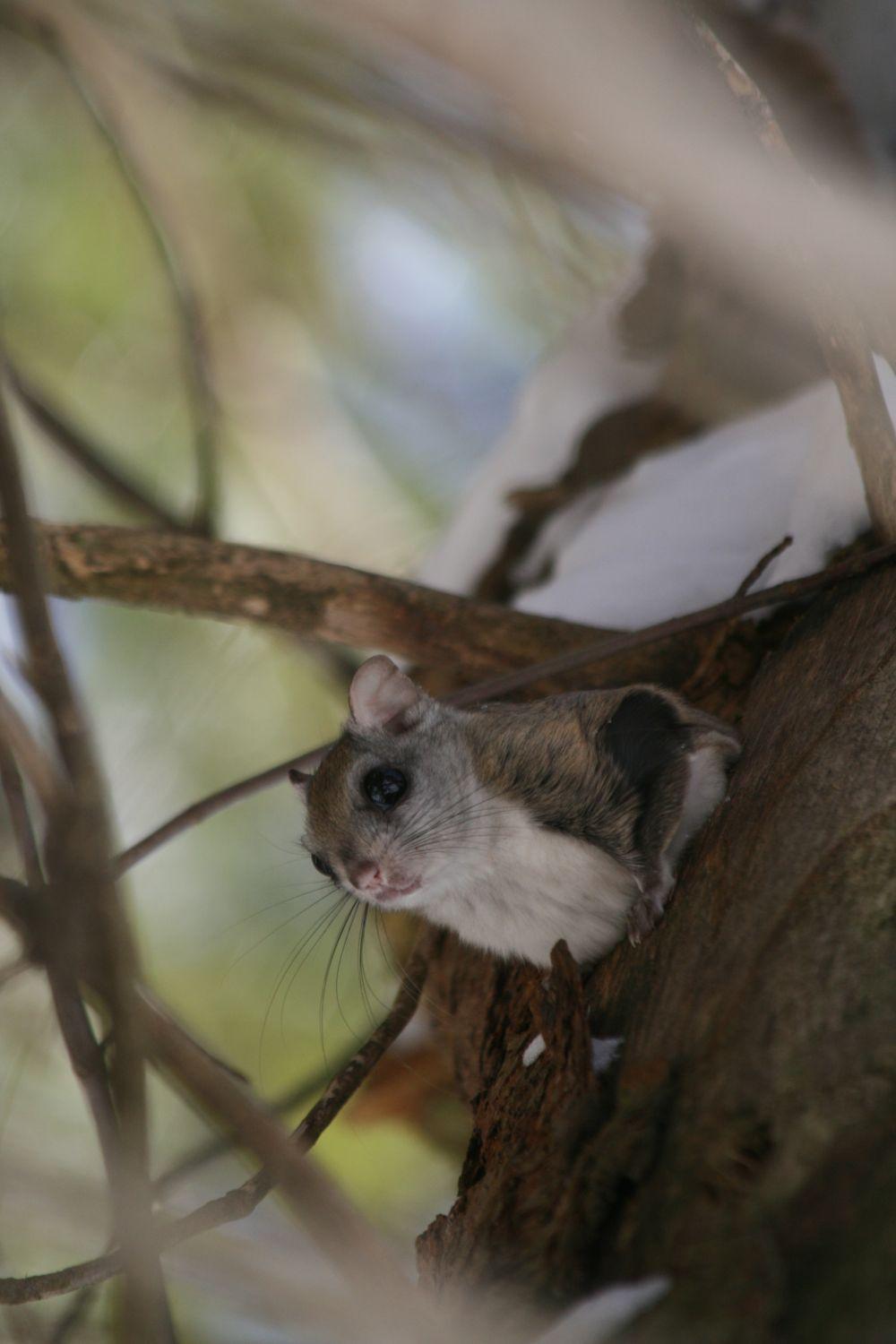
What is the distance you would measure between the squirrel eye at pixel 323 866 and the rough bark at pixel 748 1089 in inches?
26.2

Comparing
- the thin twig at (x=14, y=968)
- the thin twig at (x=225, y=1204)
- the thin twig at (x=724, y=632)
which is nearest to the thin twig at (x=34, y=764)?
the thin twig at (x=14, y=968)

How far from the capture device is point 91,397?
3.90 metres

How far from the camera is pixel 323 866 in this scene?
249 centimetres

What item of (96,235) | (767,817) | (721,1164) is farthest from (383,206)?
(721,1164)

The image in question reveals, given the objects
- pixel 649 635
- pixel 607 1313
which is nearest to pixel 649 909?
pixel 649 635

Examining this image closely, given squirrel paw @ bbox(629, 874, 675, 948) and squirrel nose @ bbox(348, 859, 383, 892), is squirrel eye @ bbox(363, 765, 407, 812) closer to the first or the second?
squirrel nose @ bbox(348, 859, 383, 892)

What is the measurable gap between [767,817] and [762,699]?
47 cm

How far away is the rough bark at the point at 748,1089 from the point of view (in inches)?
38.7

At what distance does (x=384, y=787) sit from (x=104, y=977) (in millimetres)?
1184

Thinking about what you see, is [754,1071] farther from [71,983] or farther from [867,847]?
[71,983]

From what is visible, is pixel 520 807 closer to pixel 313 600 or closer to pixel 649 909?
pixel 649 909

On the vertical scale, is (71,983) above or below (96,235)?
below

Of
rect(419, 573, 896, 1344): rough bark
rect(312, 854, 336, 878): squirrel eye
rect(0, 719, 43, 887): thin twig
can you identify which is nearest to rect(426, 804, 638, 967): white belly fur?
rect(419, 573, 896, 1344): rough bark

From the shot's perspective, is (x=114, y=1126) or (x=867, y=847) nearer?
(x=114, y=1126)
